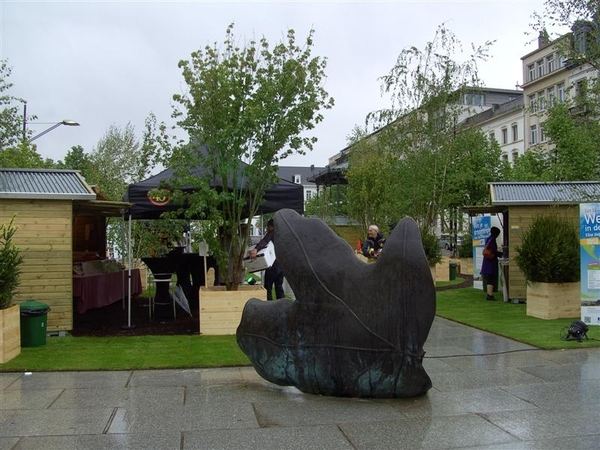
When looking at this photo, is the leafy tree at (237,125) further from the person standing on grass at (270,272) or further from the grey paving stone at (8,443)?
the grey paving stone at (8,443)

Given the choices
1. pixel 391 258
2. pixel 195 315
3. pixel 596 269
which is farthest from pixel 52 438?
pixel 596 269

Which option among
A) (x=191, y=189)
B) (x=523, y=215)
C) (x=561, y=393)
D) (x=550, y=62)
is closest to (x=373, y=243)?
(x=191, y=189)

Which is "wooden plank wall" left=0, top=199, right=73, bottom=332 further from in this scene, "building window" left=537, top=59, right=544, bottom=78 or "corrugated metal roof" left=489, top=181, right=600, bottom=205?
"building window" left=537, top=59, right=544, bottom=78

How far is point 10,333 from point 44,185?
3.32 meters

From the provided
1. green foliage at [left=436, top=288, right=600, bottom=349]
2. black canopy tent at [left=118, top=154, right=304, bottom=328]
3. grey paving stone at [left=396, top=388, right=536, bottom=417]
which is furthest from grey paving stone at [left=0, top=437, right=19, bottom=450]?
green foliage at [left=436, top=288, right=600, bottom=349]

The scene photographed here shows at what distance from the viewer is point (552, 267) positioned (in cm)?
1189

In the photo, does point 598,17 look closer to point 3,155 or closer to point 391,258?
point 391,258

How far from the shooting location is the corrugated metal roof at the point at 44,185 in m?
10.4

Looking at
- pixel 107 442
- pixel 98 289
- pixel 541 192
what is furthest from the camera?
pixel 541 192

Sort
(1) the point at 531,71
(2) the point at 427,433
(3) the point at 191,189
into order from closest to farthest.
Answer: (2) the point at 427,433 < (3) the point at 191,189 < (1) the point at 531,71

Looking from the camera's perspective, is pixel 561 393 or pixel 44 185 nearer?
pixel 561 393

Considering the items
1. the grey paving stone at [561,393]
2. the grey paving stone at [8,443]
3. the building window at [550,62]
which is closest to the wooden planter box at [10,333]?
the grey paving stone at [8,443]

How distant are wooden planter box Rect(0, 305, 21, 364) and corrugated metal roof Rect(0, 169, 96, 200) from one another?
93.3 inches

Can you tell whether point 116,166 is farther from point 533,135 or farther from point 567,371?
point 533,135
